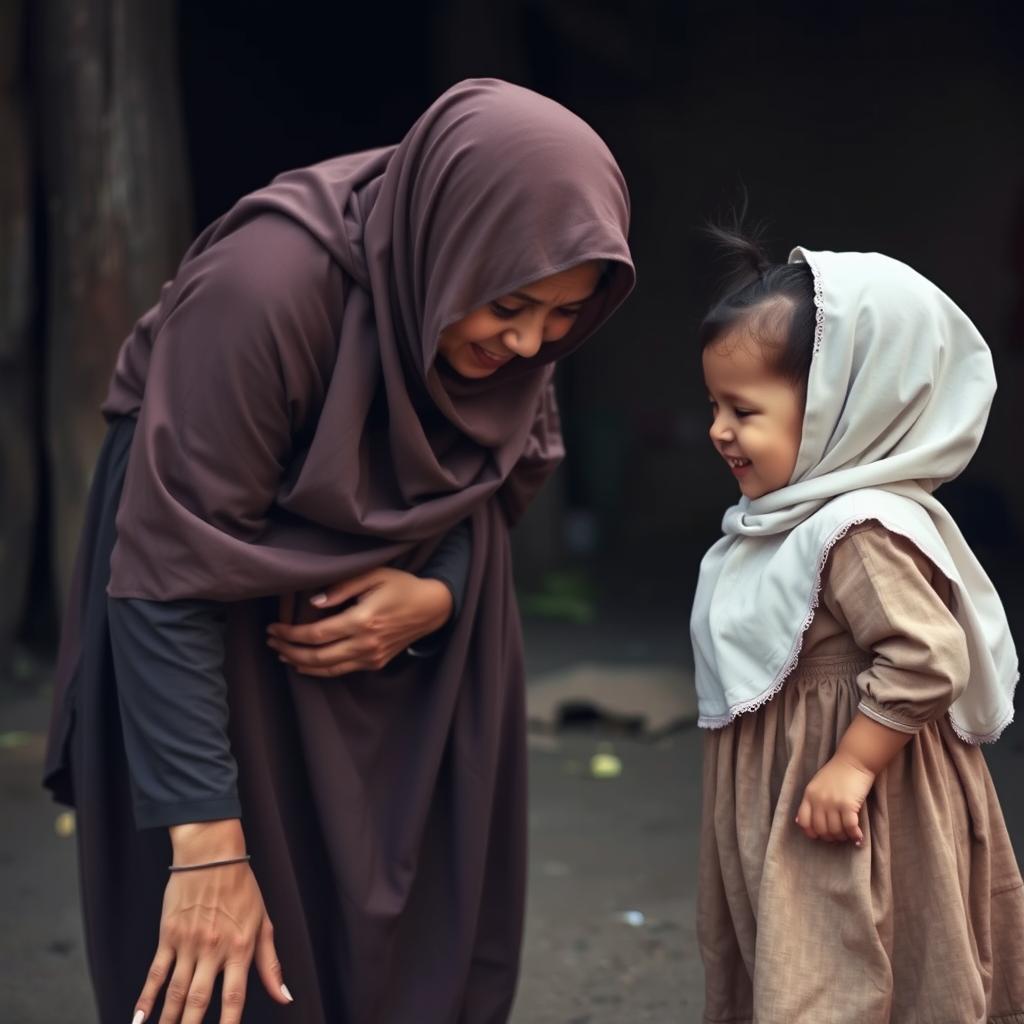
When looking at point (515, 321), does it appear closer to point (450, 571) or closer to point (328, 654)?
point (450, 571)

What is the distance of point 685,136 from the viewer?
314 inches

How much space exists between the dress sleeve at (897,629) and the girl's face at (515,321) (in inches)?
19.2

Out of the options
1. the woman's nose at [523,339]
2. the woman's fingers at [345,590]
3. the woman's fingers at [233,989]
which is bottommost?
the woman's fingers at [233,989]

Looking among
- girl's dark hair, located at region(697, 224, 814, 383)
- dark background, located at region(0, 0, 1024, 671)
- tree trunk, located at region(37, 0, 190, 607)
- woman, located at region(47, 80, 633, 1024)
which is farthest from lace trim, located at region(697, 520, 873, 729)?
dark background, located at region(0, 0, 1024, 671)

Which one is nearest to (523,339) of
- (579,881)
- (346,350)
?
(346,350)

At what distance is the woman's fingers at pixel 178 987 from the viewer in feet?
6.07

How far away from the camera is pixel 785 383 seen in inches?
78.4

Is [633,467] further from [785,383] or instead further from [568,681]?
[785,383]

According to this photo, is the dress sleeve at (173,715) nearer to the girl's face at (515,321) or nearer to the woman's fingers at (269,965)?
the woman's fingers at (269,965)

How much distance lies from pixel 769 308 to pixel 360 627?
27.9 inches

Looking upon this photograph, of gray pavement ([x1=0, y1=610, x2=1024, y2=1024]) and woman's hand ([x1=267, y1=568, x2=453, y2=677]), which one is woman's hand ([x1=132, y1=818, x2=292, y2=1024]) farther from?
gray pavement ([x1=0, y1=610, x2=1024, y2=1024])

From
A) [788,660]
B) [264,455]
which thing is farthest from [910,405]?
[264,455]

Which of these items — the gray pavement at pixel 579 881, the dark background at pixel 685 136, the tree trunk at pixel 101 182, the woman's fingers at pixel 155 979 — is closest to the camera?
the woman's fingers at pixel 155 979

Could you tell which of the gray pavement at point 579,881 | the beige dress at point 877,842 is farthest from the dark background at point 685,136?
the beige dress at point 877,842
